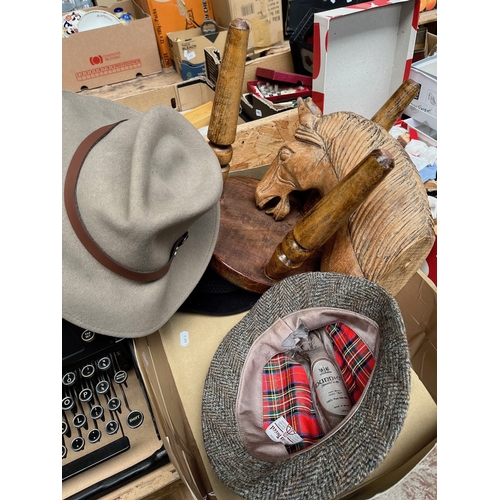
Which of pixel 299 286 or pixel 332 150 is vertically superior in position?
pixel 332 150

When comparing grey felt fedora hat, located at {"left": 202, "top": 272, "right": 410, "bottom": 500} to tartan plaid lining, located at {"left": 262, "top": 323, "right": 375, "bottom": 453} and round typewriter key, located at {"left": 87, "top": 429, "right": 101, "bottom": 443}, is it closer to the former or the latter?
tartan plaid lining, located at {"left": 262, "top": 323, "right": 375, "bottom": 453}

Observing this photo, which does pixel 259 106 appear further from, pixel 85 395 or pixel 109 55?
pixel 85 395

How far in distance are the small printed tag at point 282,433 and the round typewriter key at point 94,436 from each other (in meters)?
0.36

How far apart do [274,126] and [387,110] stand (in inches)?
14.2

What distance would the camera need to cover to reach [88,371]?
0.80 m

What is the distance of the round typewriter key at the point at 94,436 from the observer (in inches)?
29.8

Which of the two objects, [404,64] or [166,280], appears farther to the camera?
[404,64]

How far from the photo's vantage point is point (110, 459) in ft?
2.42

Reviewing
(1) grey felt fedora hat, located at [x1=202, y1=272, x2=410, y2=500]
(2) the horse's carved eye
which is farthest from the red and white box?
(1) grey felt fedora hat, located at [x1=202, y1=272, x2=410, y2=500]

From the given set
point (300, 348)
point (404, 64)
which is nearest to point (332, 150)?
point (300, 348)

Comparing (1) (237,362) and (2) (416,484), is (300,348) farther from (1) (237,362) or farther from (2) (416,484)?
(2) (416,484)

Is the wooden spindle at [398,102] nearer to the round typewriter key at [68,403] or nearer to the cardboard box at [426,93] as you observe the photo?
the cardboard box at [426,93]

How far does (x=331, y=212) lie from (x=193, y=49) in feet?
4.14

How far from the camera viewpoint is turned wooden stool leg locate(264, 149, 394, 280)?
22.4 inches
